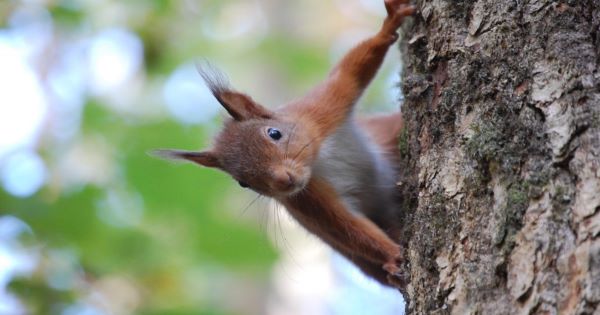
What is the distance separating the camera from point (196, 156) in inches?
137

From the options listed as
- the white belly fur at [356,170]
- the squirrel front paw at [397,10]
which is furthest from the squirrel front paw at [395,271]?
the squirrel front paw at [397,10]

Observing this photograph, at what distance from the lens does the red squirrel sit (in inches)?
127

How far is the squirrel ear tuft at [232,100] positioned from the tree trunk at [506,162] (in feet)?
3.92

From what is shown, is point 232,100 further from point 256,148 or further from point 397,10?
point 397,10

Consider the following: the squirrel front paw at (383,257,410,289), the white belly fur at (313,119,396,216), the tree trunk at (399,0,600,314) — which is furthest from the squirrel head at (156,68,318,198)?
the tree trunk at (399,0,600,314)

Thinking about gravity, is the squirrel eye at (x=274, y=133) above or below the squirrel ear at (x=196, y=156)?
above

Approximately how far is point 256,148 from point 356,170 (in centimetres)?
51

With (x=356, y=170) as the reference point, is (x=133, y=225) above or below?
below

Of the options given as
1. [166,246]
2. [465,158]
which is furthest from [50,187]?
[465,158]

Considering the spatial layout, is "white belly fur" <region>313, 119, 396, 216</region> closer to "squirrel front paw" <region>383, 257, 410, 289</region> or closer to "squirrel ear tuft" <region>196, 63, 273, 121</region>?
"squirrel ear tuft" <region>196, 63, 273, 121</region>

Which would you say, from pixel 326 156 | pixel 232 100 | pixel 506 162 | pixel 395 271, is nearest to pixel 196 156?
pixel 232 100

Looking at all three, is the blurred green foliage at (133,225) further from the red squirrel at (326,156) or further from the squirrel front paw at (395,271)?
the squirrel front paw at (395,271)

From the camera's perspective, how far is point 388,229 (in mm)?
3512

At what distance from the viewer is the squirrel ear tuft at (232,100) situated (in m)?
3.44
